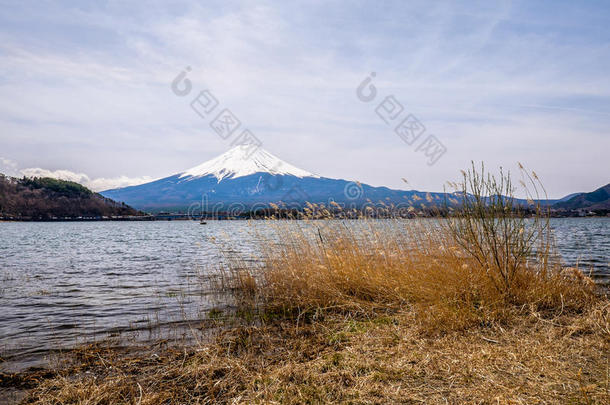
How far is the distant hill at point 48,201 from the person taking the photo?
102m

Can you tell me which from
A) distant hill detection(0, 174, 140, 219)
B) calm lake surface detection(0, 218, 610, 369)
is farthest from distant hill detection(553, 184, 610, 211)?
distant hill detection(0, 174, 140, 219)

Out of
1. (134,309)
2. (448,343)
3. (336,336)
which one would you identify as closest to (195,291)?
(134,309)

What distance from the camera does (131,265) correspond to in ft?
51.3

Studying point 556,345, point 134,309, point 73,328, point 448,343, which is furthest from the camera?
point 134,309

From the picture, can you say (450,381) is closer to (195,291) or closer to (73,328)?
(73,328)

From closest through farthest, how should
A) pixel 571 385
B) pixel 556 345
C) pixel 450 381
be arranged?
pixel 571 385 < pixel 450 381 < pixel 556 345

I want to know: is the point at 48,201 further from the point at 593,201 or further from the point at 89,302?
the point at 593,201

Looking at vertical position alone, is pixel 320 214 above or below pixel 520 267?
above

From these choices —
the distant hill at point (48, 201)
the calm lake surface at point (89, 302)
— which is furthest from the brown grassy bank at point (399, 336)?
the distant hill at point (48, 201)

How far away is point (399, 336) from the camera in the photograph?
4812 mm

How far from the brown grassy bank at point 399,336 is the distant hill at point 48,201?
121m

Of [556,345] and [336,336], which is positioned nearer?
[556,345]

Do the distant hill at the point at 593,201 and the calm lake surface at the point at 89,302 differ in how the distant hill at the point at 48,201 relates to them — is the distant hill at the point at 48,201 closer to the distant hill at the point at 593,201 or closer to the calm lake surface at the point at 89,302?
the calm lake surface at the point at 89,302

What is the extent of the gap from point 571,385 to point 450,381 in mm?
945
